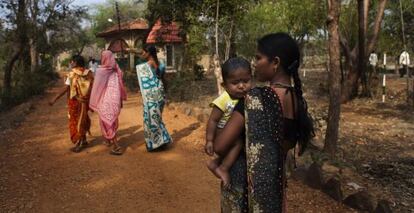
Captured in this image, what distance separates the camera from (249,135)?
2.23 meters

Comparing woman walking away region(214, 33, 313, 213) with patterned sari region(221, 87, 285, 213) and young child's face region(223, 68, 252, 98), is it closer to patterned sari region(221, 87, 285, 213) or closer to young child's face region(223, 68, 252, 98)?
patterned sari region(221, 87, 285, 213)

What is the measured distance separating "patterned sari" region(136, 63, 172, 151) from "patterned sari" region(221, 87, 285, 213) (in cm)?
508

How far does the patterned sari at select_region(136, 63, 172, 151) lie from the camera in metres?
7.34

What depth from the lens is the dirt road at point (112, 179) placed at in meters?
5.32

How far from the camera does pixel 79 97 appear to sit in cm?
762

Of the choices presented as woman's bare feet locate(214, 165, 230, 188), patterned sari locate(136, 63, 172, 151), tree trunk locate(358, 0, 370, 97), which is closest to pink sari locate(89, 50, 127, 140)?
patterned sari locate(136, 63, 172, 151)

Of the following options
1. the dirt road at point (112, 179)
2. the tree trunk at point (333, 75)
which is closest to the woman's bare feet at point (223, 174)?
the dirt road at point (112, 179)

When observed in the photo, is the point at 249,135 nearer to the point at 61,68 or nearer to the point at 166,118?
the point at 166,118

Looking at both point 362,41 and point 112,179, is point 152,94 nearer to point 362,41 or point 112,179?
point 112,179

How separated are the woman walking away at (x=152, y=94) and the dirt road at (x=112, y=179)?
0.83ft

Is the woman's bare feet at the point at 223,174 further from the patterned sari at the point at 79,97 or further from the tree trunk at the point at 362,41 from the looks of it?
the tree trunk at the point at 362,41

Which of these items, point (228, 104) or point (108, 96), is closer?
point (228, 104)

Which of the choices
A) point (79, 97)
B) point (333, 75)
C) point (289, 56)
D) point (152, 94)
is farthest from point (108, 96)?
point (289, 56)

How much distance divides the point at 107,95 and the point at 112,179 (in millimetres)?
1660
